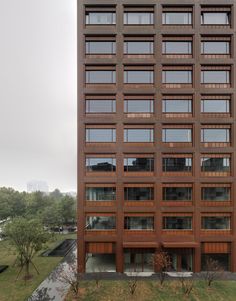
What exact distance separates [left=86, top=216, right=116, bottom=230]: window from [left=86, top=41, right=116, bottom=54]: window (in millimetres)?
21906

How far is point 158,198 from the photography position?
2473 cm

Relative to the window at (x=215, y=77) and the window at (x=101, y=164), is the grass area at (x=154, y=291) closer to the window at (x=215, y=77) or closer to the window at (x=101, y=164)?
the window at (x=101, y=164)

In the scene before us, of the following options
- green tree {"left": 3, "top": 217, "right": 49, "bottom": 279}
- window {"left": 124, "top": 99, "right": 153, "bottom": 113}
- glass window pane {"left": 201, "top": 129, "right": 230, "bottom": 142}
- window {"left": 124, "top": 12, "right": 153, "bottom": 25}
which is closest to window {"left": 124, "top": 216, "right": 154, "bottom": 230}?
green tree {"left": 3, "top": 217, "right": 49, "bottom": 279}

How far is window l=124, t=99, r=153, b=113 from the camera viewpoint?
84.7 ft

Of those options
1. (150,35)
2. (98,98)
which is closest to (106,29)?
(150,35)

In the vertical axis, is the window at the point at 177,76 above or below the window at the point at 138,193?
above

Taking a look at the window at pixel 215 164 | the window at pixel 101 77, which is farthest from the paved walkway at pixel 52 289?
the window at pixel 101 77

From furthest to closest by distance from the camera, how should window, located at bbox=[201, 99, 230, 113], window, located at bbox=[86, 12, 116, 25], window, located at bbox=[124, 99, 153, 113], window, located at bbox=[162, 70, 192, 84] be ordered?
1. window, located at bbox=[86, 12, 116, 25]
2. window, located at bbox=[162, 70, 192, 84]
3. window, located at bbox=[124, 99, 153, 113]
4. window, located at bbox=[201, 99, 230, 113]

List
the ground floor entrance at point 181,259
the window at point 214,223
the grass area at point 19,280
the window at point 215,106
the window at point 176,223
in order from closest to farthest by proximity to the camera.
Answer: the grass area at point 19,280
the ground floor entrance at point 181,259
the window at point 176,223
the window at point 214,223
the window at point 215,106

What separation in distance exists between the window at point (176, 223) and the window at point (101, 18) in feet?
88.8

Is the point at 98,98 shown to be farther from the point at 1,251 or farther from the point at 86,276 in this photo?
the point at 1,251

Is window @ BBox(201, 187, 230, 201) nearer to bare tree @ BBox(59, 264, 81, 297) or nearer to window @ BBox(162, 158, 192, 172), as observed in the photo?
window @ BBox(162, 158, 192, 172)

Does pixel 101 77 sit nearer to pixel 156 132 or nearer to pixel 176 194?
pixel 156 132

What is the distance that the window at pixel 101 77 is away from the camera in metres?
26.0
